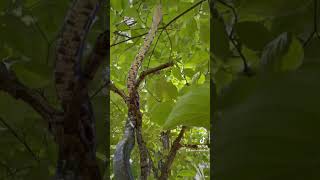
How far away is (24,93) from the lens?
1.96 feet

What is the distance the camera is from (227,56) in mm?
522

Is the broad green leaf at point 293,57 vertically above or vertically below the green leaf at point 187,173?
above

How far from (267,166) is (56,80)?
30 centimetres

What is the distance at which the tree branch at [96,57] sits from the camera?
0.59 m

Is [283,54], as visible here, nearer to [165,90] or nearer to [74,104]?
[74,104]

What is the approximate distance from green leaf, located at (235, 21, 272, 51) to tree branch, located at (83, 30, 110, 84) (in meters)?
0.19

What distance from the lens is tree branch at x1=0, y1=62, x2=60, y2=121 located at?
59cm

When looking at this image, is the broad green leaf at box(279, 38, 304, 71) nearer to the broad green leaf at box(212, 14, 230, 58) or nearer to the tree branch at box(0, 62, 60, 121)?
the broad green leaf at box(212, 14, 230, 58)

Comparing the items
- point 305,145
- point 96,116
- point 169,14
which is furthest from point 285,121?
point 169,14

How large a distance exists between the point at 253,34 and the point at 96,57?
22 centimetres

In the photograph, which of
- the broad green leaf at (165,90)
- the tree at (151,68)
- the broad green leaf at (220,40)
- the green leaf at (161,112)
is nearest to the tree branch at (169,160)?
the tree at (151,68)

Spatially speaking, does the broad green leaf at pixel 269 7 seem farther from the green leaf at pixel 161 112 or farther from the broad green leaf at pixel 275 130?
the green leaf at pixel 161 112

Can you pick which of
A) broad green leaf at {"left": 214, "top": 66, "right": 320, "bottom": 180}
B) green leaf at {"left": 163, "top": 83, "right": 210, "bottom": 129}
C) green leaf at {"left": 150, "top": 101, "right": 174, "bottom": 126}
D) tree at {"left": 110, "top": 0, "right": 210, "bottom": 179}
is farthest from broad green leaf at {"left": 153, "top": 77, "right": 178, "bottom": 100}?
broad green leaf at {"left": 214, "top": 66, "right": 320, "bottom": 180}

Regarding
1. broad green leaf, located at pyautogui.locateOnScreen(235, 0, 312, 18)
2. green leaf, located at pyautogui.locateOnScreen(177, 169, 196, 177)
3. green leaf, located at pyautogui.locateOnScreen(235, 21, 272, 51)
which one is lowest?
green leaf, located at pyautogui.locateOnScreen(177, 169, 196, 177)
